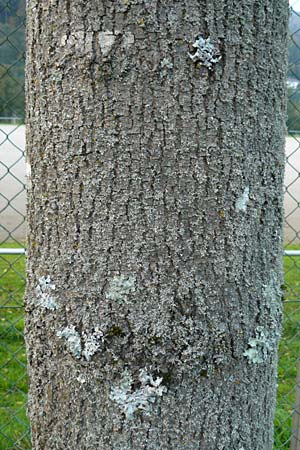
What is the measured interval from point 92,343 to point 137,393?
0.34ft

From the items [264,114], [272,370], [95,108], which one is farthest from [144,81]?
[272,370]

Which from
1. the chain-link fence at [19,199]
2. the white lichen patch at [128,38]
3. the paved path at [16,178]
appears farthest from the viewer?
the paved path at [16,178]

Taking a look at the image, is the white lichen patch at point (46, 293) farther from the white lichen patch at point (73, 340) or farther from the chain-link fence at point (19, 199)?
the chain-link fence at point (19, 199)

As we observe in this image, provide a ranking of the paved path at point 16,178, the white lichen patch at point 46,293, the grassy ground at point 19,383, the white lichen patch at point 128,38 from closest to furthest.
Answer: the white lichen patch at point 128,38
the white lichen patch at point 46,293
the paved path at point 16,178
the grassy ground at point 19,383

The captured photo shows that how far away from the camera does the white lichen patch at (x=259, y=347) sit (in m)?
0.93

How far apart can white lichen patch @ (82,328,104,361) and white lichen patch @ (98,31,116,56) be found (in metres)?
0.41

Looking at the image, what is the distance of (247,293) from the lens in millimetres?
909

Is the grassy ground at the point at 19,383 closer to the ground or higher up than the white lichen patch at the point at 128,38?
closer to the ground

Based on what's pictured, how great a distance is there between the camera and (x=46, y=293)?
3.05ft

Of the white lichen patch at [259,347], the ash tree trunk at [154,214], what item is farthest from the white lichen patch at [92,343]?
the white lichen patch at [259,347]

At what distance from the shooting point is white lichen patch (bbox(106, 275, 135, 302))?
0.87 meters

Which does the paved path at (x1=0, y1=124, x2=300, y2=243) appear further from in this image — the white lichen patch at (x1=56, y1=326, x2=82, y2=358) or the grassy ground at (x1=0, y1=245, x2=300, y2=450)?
the white lichen patch at (x1=56, y1=326, x2=82, y2=358)

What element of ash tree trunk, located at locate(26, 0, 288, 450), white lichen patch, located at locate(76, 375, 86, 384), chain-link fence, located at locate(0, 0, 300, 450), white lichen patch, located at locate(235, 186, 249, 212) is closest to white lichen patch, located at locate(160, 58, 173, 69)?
ash tree trunk, located at locate(26, 0, 288, 450)

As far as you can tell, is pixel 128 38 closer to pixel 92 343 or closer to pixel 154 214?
pixel 154 214
